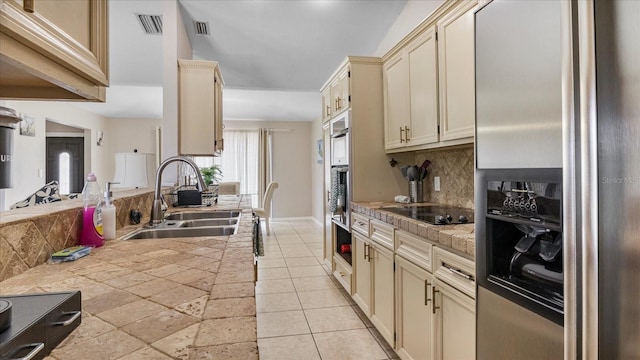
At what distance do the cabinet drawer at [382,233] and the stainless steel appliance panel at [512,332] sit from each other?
0.88 metres

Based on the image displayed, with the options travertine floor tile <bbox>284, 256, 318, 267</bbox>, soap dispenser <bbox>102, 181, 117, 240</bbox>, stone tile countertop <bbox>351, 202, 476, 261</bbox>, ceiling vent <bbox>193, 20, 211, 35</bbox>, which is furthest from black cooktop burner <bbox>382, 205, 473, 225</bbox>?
ceiling vent <bbox>193, 20, 211, 35</bbox>

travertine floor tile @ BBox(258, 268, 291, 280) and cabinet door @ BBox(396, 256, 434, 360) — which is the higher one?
cabinet door @ BBox(396, 256, 434, 360)

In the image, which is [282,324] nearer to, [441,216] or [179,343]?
[441,216]

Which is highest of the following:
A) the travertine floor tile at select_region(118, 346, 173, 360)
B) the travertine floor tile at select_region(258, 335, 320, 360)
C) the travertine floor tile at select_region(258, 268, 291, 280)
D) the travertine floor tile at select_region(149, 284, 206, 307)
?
the travertine floor tile at select_region(149, 284, 206, 307)

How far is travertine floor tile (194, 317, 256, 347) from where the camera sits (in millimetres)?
575

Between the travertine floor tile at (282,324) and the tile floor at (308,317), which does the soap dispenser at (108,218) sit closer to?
the tile floor at (308,317)

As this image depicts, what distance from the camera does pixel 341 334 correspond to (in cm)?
241

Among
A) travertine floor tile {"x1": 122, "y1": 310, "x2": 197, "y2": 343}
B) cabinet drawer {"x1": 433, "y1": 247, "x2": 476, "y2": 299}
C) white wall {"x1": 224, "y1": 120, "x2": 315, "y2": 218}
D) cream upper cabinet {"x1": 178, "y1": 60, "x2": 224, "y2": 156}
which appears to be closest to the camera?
travertine floor tile {"x1": 122, "y1": 310, "x2": 197, "y2": 343}

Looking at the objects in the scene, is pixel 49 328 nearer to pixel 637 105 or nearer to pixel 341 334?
pixel 637 105

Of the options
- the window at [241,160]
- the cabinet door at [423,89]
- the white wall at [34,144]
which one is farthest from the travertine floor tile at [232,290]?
the window at [241,160]

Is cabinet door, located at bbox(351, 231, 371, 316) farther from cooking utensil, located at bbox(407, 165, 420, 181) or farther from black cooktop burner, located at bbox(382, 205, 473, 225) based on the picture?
cooking utensil, located at bbox(407, 165, 420, 181)

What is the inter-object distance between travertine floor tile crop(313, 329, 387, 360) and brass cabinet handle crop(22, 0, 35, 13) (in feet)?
7.13

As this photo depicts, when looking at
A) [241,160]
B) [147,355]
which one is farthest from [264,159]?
[147,355]

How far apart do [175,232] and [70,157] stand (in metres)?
6.19
